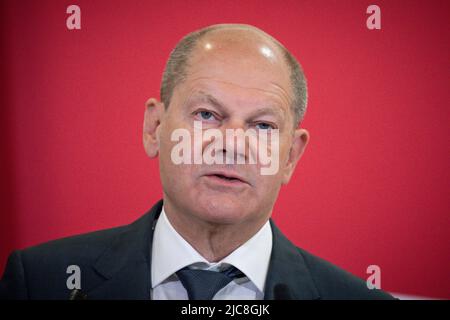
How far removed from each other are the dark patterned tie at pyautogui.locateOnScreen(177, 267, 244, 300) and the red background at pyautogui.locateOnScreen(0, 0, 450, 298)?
0.42 metres

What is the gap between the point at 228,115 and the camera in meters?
1.37

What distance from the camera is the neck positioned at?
146 cm

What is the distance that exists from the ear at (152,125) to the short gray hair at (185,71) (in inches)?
1.0

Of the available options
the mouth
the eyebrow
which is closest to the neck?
the mouth

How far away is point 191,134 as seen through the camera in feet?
4.61

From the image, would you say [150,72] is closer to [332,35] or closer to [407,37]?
[332,35]

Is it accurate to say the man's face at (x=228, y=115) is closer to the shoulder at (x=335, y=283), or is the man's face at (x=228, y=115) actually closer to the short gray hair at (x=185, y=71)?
the short gray hair at (x=185, y=71)

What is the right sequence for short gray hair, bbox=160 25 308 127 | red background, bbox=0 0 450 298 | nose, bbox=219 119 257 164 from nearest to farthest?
nose, bbox=219 119 257 164, short gray hair, bbox=160 25 308 127, red background, bbox=0 0 450 298

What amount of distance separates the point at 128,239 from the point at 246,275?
1.01ft

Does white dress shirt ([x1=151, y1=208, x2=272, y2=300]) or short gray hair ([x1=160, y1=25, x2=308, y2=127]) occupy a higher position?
short gray hair ([x1=160, y1=25, x2=308, y2=127])

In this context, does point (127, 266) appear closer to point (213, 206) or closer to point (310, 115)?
point (213, 206)

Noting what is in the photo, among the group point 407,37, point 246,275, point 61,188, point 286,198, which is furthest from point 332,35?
point 61,188

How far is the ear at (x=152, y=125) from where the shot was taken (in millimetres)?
1505

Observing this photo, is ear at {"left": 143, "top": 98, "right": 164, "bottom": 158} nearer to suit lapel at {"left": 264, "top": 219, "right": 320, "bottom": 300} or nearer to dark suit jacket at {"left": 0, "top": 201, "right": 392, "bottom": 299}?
dark suit jacket at {"left": 0, "top": 201, "right": 392, "bottom": 299}
